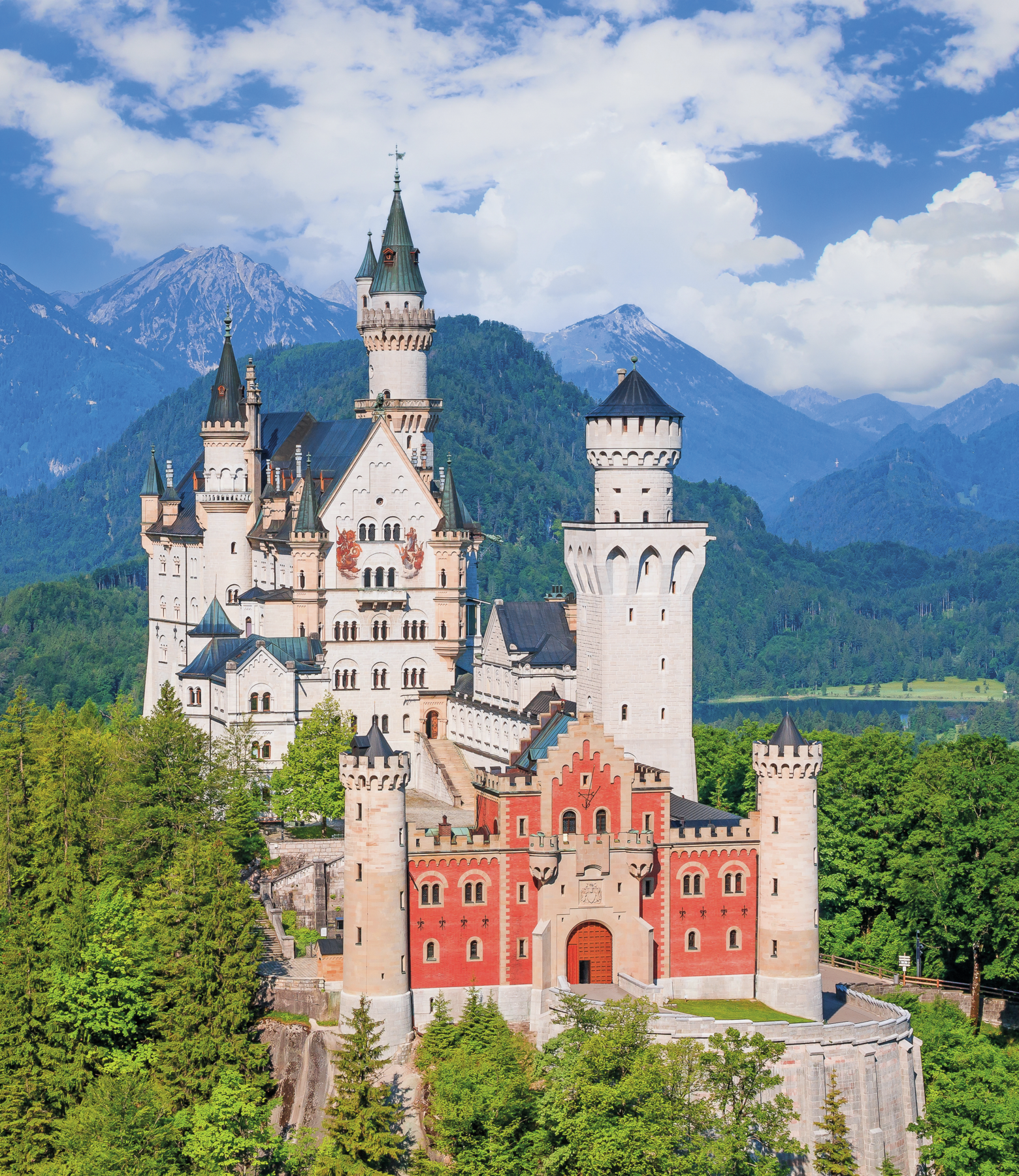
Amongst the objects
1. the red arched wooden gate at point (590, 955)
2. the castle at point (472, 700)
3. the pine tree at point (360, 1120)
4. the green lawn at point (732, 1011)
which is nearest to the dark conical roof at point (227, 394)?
the castle at point (472, 700)

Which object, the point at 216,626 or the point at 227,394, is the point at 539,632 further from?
the point at 227,394

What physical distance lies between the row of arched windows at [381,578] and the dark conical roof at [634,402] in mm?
24223

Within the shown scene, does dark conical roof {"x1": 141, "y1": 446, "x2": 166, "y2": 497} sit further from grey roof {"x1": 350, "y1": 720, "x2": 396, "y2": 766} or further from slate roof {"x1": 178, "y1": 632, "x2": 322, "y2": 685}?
grey roof {"x1": 350, "y1": 720, "x2": 396, "y2": 766}

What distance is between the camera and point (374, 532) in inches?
4033

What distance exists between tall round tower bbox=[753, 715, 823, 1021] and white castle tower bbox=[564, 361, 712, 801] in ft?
34.7

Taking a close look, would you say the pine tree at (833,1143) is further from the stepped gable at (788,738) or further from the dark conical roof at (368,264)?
the dark conical roof at (368,264)

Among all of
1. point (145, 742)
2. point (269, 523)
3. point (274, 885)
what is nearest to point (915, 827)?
point (274, 885)

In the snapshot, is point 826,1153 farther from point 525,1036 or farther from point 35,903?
point 35,903

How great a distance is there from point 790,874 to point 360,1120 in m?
20.1

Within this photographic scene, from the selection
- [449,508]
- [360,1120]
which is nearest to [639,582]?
[449,508]

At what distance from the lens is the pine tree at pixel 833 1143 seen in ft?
212

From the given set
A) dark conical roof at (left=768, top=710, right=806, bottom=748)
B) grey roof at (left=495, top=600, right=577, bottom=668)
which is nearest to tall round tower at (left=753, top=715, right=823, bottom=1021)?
dark conical roof at (left=768, top=710, right=806, bottom=748)

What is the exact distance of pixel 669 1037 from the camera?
65750mm

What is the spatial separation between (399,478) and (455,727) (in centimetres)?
1449
